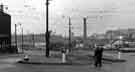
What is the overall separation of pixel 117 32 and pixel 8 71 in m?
138

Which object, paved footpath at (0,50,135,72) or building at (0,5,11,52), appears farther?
building at (0,5,11,52)

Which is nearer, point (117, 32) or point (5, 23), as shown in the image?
point (5, 23)

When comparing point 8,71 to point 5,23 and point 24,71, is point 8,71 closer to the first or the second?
point 24,71

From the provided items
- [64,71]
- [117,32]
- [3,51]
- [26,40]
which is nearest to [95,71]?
[64,71]

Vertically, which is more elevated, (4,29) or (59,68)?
(4,29)

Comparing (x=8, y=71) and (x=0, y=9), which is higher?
(x=0, y=9)

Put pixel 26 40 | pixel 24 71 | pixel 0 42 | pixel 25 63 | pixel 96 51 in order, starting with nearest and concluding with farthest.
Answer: pixel 24 71 → pixel 96 51 → pixel 25 63 → pixel 0 42 → pixel 26 40

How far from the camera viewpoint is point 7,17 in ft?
161

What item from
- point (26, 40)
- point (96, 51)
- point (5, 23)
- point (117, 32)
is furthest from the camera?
point (26, 40)

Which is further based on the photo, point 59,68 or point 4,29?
point 4,29

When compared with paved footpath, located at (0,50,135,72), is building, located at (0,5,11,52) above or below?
above

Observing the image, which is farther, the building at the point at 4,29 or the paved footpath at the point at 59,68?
the building at the point at 4,29

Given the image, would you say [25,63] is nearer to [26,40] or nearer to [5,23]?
[5,23]

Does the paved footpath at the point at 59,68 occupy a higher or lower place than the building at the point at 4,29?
lower
